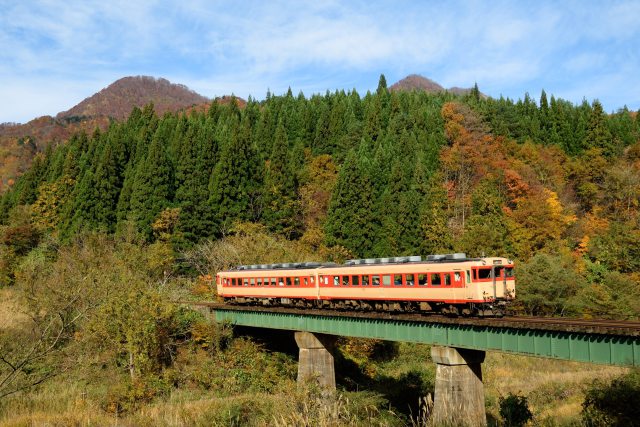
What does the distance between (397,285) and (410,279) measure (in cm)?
101

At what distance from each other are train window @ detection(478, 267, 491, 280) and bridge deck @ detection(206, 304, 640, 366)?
2040 millimetres

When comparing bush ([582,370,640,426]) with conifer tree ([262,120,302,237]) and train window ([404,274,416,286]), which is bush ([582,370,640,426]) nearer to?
train window ([404,274,416,286])

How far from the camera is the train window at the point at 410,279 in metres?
27.0


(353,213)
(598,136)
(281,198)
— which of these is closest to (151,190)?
(281,198)

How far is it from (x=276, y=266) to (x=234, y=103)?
8174cm

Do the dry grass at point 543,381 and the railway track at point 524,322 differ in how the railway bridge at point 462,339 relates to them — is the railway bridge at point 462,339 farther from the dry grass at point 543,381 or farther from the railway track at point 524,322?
the dry grass at point 543,381

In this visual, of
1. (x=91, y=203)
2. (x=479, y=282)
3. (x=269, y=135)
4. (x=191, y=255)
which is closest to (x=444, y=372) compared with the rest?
(x=479, y=282)

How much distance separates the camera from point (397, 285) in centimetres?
2791

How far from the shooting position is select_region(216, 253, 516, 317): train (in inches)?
965

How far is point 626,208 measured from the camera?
6769 centimetres

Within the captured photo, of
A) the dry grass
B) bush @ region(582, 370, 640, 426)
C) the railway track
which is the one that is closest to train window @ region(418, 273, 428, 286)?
the railway track

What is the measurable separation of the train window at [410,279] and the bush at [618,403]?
9.47 metres

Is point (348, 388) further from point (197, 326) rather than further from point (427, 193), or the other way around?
point (427, 193)

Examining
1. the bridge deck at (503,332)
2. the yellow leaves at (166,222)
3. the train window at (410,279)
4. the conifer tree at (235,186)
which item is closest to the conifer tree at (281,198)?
the conifer tree at (235,186)
